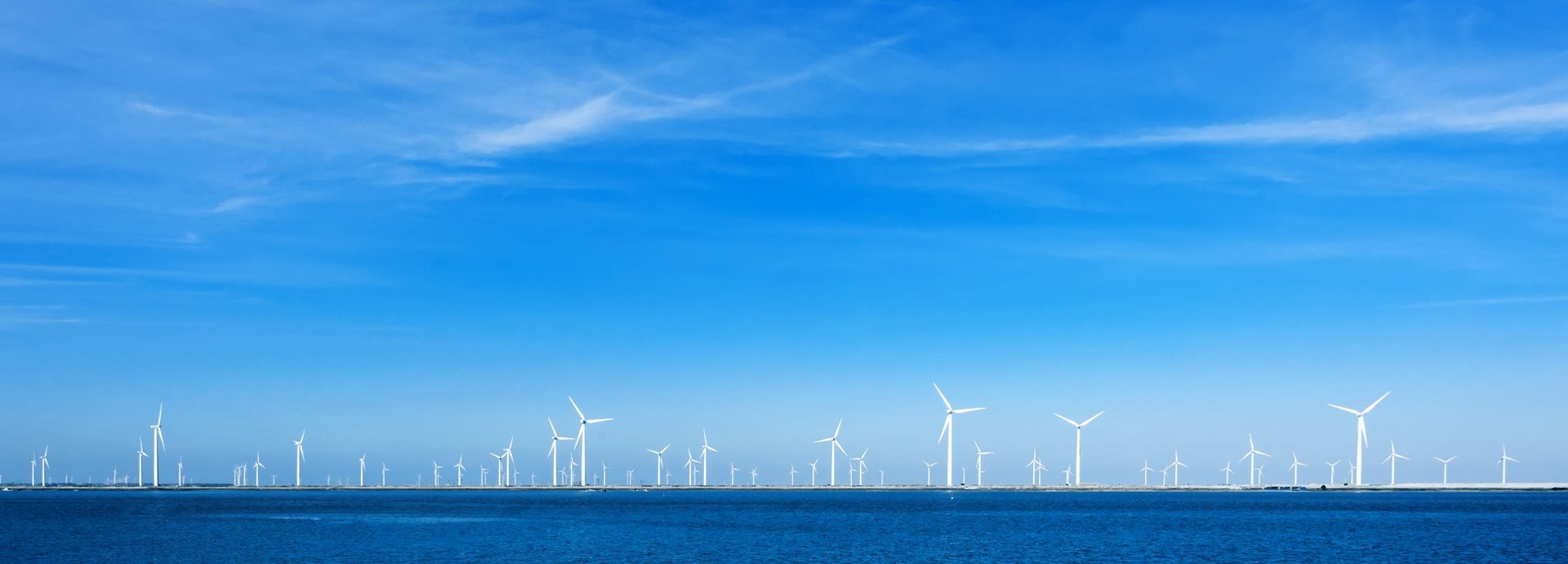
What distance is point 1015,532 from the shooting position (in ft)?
348

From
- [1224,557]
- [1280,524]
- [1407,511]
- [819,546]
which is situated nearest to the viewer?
[1224,557]

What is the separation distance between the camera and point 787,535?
10262 centimetres

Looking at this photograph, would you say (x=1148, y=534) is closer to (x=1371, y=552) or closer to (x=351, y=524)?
(x=1371, y=552)

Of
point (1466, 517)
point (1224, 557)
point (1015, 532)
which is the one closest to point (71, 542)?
point (1015, 532)

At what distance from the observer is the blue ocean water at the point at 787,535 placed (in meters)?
79.9

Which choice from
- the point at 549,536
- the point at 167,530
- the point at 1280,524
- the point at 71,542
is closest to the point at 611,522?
the point at 549,536

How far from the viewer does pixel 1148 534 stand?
335 ft

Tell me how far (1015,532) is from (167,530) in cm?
6862

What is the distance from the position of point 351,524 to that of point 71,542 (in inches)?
1233

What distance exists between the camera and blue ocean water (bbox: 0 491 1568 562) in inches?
3145

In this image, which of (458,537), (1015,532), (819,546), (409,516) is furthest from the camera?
(409,516)

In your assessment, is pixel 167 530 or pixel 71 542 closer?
pixel 71 542

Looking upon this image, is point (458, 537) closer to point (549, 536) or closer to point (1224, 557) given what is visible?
point (549, 536)

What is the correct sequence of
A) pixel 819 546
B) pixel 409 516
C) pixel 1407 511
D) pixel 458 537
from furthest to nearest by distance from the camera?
pixel 1407 511
pixel 409 516
pixel 458 537
pixel 819 546
